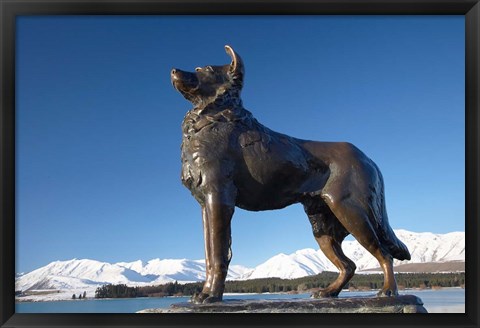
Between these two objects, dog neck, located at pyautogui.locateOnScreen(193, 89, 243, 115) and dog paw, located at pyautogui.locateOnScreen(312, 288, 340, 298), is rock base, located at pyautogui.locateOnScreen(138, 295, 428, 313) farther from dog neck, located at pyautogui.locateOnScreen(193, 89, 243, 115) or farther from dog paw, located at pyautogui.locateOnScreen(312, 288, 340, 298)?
dog neck, located at pyautogui.locateOnScreen(193, 89, 243, 115)

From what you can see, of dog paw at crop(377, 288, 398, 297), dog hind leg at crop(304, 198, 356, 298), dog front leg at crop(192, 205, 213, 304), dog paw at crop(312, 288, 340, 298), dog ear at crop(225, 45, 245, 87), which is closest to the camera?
dog front leg at crop(192, 205, 213, 304)

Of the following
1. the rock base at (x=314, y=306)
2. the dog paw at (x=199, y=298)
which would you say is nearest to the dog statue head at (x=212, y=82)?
the dog paw at (x=199, y=298)

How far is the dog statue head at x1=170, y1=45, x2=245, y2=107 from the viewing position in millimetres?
6752

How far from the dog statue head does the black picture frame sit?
3.09ft

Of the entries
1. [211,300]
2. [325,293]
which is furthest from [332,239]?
[211,300]

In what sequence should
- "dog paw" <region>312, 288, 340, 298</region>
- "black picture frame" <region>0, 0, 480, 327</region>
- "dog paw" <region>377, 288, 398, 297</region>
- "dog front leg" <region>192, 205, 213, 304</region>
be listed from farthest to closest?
"dog paw" <region>312, 288, 340, 298</region>, "dog paw" <region>377, 288, 398, 297</region>, "dog front leg" <region>192, 205, 213, 304</region>, "black picture frame" <region>0, 0, 480, 327</region>

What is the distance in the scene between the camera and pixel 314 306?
634 cm

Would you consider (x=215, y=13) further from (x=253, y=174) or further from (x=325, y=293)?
(x=325, y=293)

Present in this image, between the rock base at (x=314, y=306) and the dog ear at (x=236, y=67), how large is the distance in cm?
201

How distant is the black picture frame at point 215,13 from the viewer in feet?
19.1

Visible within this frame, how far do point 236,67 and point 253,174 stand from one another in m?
1.00

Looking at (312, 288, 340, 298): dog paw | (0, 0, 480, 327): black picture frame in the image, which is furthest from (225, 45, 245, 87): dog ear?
(312, 288, 340, 298): dog paw

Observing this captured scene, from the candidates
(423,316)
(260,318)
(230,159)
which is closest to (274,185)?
(230,159)

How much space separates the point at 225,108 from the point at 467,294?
262 cm
